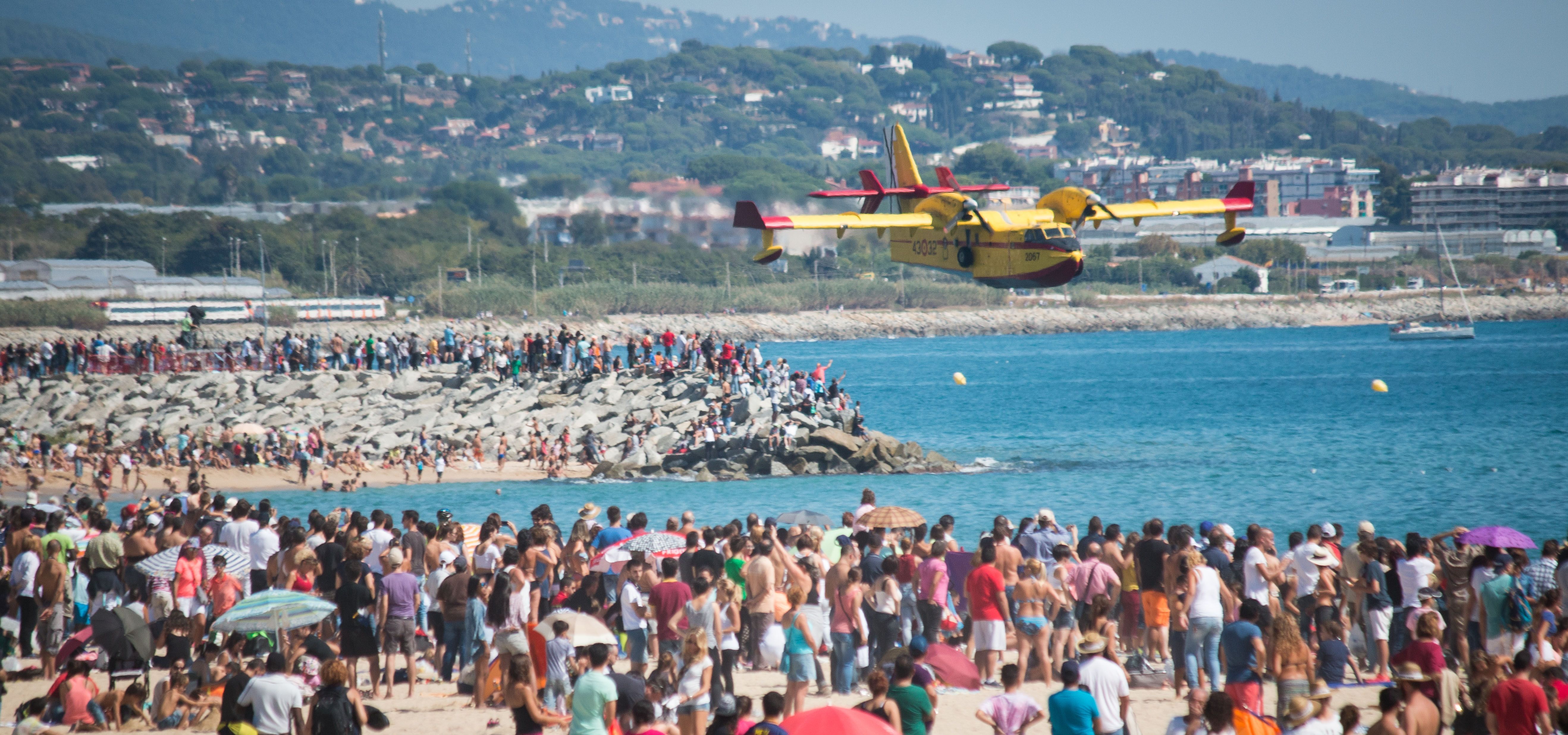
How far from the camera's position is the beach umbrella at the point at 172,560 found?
12.1 metres

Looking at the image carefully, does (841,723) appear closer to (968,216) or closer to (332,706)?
(332,706)

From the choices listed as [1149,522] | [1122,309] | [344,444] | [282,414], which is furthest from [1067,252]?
[1122,309]

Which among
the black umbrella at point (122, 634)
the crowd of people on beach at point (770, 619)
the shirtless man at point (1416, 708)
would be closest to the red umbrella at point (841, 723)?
the crowd of people on beach at point (770, 619)

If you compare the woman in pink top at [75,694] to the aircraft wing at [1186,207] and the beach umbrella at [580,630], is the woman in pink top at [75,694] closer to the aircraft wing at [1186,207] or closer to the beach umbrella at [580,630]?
the beach umbrella at [580,630]

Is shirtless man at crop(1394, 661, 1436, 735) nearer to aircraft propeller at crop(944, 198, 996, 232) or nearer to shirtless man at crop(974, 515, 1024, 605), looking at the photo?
shirtless man at crop(974, 515, 1024, 605)

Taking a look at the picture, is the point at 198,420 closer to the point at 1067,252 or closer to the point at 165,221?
the point at 1067,252

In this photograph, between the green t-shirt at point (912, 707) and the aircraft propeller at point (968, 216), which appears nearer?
the green t-shirt at point (912, 707)

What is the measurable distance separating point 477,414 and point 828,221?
725 inches

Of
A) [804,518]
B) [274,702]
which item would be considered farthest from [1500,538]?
[274,702]

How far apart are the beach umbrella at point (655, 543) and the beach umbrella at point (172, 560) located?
3955 millimetres

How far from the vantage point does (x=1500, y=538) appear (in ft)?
35.9

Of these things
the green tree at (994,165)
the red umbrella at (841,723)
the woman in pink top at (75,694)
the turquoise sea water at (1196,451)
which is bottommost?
the turquoise sea water at (1196,451)

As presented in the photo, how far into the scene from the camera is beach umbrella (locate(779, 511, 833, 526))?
1515 centimetres

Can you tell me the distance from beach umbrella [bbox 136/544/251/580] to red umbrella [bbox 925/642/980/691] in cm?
694
